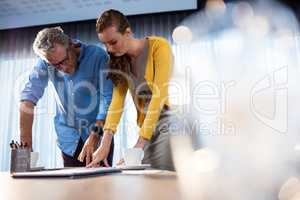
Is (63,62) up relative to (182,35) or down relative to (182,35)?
down

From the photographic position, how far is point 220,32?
9.96 feet

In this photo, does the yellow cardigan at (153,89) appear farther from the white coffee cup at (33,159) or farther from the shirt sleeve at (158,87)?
the white coffee cup at (33,159)

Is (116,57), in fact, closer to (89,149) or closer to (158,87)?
(158,87)

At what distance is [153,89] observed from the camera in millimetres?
1252

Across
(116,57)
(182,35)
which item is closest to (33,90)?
(116,57)

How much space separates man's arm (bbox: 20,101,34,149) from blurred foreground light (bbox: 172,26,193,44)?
177 centimetres

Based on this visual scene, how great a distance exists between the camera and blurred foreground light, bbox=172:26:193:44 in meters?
3.10

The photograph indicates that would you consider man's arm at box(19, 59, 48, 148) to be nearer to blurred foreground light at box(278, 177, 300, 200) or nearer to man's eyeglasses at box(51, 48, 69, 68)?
man's eyeglasses at box(51, 48, 69, 68)

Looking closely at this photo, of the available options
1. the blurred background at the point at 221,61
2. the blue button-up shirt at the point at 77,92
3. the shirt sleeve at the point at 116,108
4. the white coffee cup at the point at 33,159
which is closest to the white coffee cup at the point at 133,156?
the shirt sleeve at the point at 116,108

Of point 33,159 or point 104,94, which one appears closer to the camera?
point 33,159

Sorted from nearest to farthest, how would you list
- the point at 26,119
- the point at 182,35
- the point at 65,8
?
the point at 26,119 → the point at 182,35 → the point at 65,8

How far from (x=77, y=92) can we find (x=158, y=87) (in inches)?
20.3

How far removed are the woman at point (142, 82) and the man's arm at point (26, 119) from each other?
0.52 metres

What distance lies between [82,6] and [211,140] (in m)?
1.69
